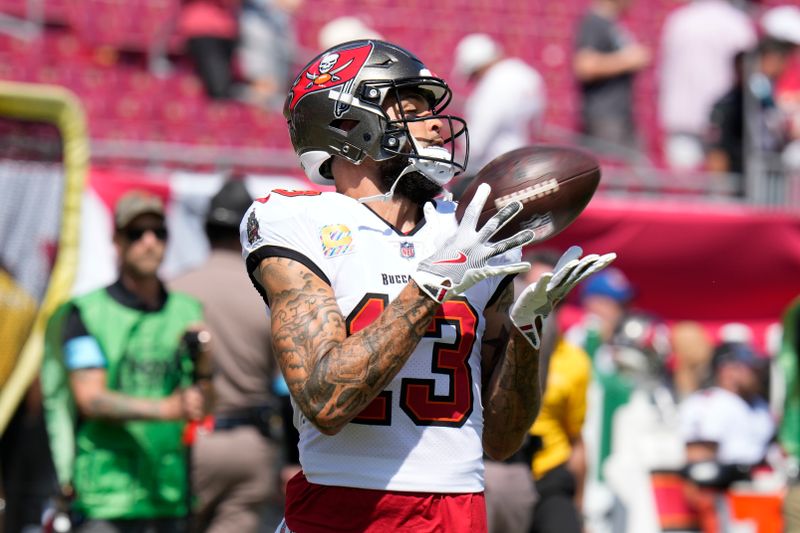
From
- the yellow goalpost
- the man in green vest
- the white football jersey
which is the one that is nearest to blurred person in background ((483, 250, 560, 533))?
the man in green vest

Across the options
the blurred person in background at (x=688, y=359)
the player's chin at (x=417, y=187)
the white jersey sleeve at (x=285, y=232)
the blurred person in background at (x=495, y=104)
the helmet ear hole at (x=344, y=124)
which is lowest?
the blurred person in background at (x=688, y=359)

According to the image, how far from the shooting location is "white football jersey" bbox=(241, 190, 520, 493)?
2.71 metres

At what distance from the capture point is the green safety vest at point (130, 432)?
16.7 feet

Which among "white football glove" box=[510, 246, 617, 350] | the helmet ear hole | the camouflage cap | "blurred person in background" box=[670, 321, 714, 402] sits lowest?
"blurred person in background" box=[670, 321, 714, 402]

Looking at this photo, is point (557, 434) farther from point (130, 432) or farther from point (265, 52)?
point (265, 52)

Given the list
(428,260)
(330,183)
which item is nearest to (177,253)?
(330,183)

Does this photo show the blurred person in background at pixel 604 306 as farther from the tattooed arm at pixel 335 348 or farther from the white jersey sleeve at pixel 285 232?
the tattooed arm at pixel 335 348

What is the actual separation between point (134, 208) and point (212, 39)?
17.0ft

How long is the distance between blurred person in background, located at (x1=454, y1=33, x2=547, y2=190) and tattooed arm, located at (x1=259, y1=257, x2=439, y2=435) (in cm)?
528

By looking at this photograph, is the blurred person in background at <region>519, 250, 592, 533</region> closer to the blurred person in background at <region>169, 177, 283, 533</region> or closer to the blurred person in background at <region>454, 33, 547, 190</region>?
the blurred person in background at <region>169, 177, 283, 533</region>

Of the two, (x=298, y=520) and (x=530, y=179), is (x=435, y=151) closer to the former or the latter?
(x=530, y=179)

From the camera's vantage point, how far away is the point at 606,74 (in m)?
10.0

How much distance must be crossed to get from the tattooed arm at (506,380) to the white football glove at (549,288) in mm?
48

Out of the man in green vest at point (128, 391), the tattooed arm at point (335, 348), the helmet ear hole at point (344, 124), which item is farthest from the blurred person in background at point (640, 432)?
the tattooed arm at point (335, 348)
